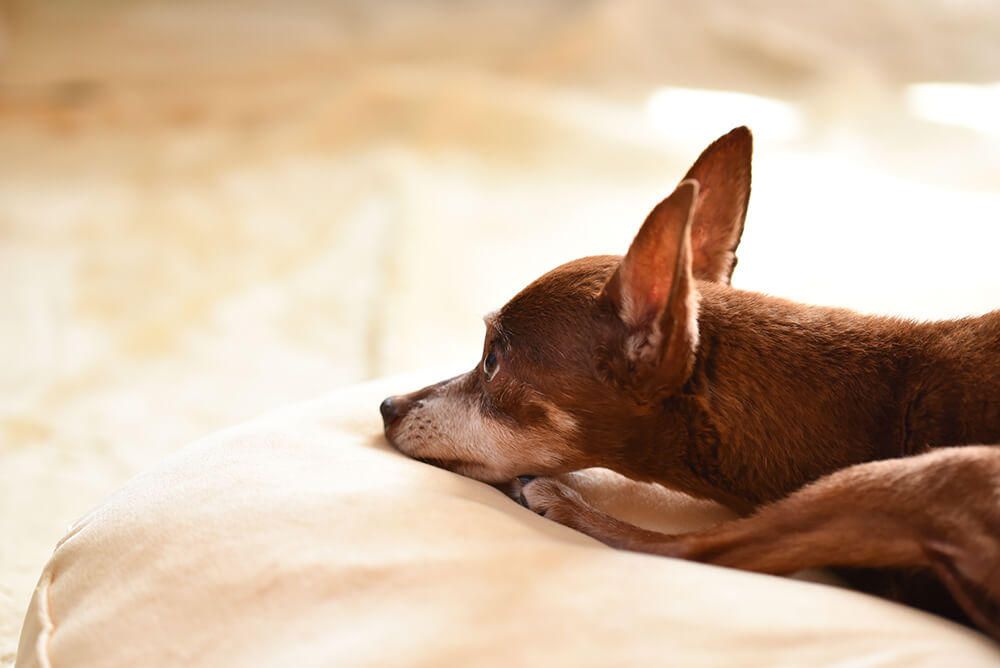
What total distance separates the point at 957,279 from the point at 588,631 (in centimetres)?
260

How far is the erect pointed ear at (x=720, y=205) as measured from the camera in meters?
2.33

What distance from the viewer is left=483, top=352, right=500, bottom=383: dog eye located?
7.20ft

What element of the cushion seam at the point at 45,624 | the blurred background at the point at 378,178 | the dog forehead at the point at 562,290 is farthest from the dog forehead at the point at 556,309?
the cushion seam at the point at 45,624

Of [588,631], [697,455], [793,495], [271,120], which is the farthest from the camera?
[271,120]

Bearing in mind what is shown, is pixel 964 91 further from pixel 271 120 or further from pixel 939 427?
pixel 939 427

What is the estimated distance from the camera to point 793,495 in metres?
1.75

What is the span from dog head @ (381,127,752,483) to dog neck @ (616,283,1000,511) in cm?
5

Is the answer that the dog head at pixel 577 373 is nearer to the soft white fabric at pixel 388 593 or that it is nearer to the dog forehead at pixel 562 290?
the dog forehead at pixel 562 290

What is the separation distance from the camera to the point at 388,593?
155 cm

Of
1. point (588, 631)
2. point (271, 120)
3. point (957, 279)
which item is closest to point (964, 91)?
point (957, 279)

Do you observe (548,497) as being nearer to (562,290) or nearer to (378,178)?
(562,290)

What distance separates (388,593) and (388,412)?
2.38 feet

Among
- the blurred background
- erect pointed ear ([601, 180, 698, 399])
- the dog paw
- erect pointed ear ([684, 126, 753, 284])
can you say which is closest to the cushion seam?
the blurred background

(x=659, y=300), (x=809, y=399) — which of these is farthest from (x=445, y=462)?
(x=809, y=399)
